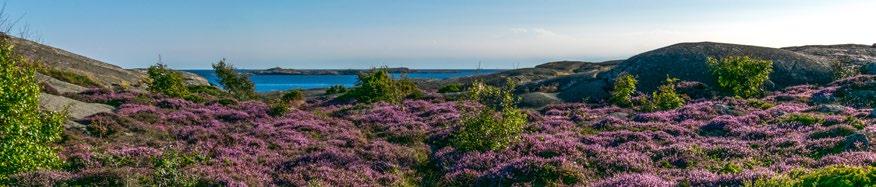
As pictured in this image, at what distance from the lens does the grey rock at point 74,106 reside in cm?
3116

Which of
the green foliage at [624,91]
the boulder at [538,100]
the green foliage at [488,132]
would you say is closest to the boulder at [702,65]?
the boulder at [538,100]

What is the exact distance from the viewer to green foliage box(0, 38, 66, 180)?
16.0 meters

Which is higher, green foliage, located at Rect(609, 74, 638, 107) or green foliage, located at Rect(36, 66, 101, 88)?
green foliage, located at Rect(36, 66, 101, 88)

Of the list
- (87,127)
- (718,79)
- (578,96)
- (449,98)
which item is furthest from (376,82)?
(718,79)

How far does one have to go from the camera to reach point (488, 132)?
22.3 metres

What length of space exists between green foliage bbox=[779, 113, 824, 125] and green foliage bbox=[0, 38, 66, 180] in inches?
1174

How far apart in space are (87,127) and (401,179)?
1766cm

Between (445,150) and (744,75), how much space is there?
2979 centimetres

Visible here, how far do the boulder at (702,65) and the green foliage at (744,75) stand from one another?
241 inches

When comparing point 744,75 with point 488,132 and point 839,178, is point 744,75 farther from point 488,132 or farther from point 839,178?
point 839,178

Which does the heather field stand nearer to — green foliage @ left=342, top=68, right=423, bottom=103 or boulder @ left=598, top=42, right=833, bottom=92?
green foliage @ left=342, top=68, right=423, bottom=103

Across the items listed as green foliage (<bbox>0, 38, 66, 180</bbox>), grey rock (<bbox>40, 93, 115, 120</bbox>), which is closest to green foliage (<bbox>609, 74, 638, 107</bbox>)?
grey rock (<bbox>40, 93, 115, 120</bbox>)

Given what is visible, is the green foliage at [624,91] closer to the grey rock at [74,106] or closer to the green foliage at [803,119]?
the green foliage at [803,119]

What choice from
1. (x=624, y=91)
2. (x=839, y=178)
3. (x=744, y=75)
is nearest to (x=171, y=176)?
(x=839, y=178)
